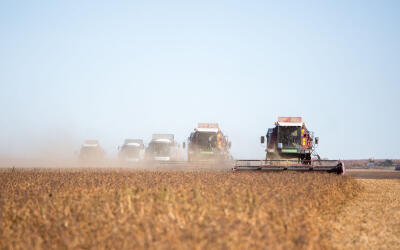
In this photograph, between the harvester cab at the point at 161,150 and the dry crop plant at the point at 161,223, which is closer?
the dry crop plant at the point at 161,223

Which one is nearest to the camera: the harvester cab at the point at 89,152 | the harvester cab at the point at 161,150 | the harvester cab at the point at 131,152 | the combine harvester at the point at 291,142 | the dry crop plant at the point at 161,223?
the dry crop plant at the point at 161,223

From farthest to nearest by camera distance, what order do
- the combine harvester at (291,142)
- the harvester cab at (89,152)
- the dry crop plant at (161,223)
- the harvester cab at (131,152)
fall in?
1. the harvester cab at (89,152)
2. the harvester cab at (131,152)
3. the combine harvester at (291,142)
4. the dry crop plant at (161,223)

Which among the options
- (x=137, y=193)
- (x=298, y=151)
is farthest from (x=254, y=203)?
(x=298, y=151)

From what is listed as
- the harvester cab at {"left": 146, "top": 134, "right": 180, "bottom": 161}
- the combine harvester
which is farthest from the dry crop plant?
the harvester cab at {"left": 146, "top": 134, "right": 180, "bottom": 161}

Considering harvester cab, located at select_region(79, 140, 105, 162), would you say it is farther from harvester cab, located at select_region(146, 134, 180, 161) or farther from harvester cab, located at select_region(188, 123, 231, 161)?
harvester cab, located at select_region(188, 123, 231, 161)

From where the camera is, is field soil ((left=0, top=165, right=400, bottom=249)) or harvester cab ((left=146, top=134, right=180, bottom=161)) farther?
harvester cab ((left=146, top=134, right=180, bottom=161))

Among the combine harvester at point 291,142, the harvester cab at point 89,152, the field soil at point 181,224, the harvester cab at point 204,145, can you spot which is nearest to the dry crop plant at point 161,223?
the field soil at point 181,224

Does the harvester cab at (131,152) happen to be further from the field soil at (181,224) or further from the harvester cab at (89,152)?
the field soil at (181,224)

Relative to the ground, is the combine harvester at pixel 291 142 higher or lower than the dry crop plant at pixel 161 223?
higher

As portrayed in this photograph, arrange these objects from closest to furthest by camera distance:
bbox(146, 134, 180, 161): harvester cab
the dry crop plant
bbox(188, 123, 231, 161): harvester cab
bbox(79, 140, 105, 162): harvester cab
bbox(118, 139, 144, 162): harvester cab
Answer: the dry crop plant
bbox(188, 123, 231, 161): harvester cab
bbox(146, 134, 180, 161): harvester cab
bbox(118, 139, 144, 162): harvester cab
bbox(79, 140, 105, 162): harvester cab

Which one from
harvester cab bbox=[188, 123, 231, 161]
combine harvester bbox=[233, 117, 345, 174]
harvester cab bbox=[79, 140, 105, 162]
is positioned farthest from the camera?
harvester cab bbox=[79, 140, 105, 162]

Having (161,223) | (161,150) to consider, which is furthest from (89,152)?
(161,223)

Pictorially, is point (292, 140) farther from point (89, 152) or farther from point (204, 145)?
point (89, 152)

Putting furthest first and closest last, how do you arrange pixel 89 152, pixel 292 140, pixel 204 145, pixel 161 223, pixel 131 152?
1. pixel 89 152
2. pixel 131 152
3. pixel 204 145
4. pixel 292 140
5. pixel 161 223
